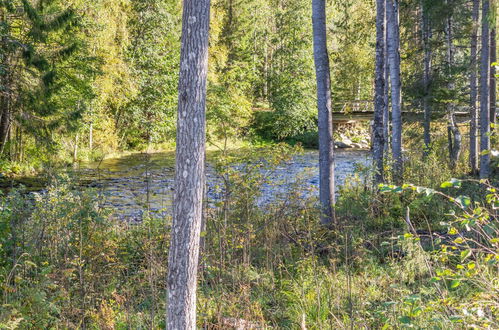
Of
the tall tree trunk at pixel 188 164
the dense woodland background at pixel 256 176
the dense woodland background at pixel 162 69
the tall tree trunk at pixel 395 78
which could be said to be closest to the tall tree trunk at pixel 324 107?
the dense woodland background at pixel 256 176

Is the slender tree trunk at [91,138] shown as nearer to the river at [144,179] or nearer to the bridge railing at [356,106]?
the river at [144,179]

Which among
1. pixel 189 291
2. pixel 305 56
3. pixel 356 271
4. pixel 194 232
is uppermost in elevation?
pixel 305 56

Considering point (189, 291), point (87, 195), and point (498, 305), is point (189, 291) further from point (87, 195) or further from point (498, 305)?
point (87, 195)

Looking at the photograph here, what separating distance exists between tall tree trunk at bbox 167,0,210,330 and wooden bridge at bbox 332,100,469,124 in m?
12.8

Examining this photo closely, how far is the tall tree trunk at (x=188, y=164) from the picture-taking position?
3.13 m

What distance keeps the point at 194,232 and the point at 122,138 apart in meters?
21.9

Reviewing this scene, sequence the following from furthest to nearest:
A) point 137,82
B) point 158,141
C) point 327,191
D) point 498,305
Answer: point 158,141, point 137,82, point 327,191, point 498,305

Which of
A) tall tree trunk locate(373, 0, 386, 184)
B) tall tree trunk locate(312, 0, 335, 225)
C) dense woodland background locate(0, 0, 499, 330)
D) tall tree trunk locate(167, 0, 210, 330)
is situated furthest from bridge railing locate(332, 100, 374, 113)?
tall tree trunk locate(167, 0, 210, 330)

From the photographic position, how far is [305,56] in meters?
32.6

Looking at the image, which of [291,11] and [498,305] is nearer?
[498,305]

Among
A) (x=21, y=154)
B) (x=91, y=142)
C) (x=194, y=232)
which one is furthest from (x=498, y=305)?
(x=91, y=142)

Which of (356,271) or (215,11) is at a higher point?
(215,11)

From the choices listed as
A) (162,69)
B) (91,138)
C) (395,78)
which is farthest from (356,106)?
(395,78)

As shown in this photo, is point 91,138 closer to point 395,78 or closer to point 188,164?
point 395,78
